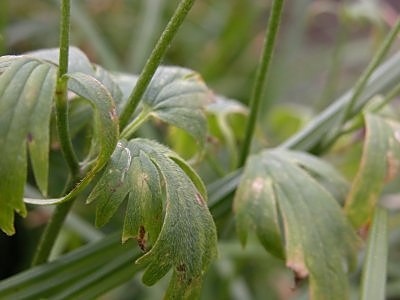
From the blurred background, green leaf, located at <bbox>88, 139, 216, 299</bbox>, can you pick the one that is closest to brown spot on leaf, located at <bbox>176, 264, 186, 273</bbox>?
green leaf, located at <bbox>88, 139, 216, 299</bbox>

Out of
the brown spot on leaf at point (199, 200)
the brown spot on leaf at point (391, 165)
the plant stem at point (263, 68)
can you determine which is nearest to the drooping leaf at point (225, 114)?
the plant stem at point (263, 68)

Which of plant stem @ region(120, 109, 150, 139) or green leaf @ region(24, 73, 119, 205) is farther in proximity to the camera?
plant stem @ region(120, 109, 150, 139)

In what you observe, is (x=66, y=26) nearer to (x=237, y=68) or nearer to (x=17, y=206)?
(x=17, y=206)

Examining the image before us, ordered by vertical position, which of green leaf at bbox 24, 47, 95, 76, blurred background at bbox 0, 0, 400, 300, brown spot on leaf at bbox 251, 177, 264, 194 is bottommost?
blurred background at bbox 0, 0, 400, 300

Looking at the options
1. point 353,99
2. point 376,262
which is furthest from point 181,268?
point 353,99

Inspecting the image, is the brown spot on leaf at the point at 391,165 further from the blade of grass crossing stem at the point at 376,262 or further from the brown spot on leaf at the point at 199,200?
the brown spot on leaf at the point at 199,200

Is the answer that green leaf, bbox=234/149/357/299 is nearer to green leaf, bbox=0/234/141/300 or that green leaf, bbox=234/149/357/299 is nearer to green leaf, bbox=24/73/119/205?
green leaf, bbox=0/234/141/300

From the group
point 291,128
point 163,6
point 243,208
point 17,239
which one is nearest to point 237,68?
A: point 163,6
